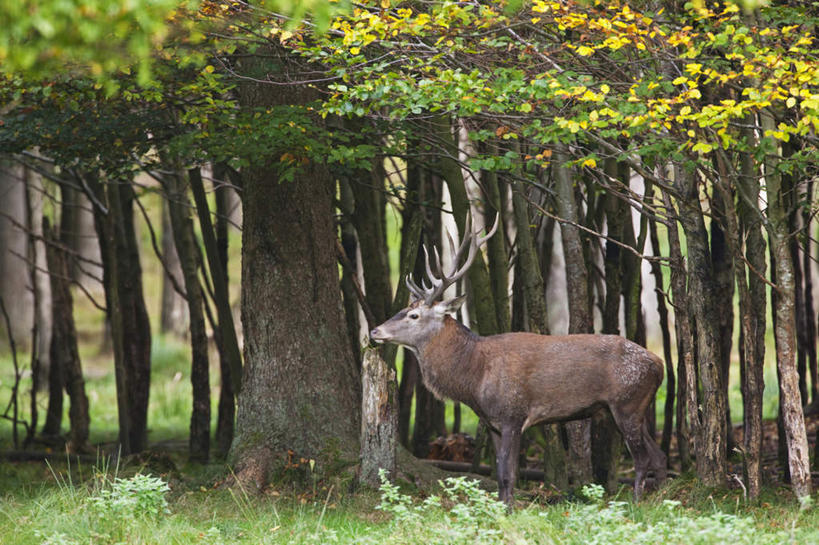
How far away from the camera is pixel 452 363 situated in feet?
28.0

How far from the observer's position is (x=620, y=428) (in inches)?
323

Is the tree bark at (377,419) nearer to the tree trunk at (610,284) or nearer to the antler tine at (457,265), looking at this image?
the antler tine at (457,265)

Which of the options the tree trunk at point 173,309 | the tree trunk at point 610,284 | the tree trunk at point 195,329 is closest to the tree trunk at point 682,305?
the tree trunk at point 610,284

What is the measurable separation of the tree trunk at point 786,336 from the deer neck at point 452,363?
239 centimetres

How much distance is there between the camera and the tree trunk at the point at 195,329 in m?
12.0

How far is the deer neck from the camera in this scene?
27.8ft

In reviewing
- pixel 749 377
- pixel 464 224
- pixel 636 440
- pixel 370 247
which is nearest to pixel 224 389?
pixel 370 247

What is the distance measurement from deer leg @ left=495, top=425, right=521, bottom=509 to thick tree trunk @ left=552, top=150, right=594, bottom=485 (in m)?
1.01

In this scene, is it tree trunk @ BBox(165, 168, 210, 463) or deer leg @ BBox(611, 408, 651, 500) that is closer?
deer leg @ BBox(611, 408, 651, 500)

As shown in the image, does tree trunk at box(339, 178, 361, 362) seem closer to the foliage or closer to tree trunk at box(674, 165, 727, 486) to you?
tree trunk at box(674, 165, 727, 486)

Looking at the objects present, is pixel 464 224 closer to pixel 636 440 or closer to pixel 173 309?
pixel 636 440

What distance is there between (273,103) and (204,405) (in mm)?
4358

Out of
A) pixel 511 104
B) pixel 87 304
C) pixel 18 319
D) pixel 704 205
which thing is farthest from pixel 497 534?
pixel 87 304

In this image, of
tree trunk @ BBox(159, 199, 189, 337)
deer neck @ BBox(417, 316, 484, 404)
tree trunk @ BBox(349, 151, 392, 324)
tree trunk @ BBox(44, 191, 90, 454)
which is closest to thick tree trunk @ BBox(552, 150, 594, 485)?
deer neck @ BBox(417, 316, 484, 404)
